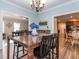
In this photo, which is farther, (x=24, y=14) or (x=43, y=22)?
(x=43, y=22)

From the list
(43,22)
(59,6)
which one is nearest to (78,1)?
(59,6)

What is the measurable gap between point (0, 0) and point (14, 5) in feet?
3.00

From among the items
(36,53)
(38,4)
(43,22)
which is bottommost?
(36,53)

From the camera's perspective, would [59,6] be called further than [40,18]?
No

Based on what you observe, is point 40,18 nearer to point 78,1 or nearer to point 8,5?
point 8,5

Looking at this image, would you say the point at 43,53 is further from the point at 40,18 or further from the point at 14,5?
the point at 40,18

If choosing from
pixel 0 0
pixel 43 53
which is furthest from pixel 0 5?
pixel 43 53

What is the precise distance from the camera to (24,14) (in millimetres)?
5785

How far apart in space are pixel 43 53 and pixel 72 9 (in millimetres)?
3434

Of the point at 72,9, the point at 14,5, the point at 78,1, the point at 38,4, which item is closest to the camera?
the point at 38,4

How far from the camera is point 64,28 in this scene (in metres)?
12.5

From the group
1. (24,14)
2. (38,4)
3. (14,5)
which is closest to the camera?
(38,4)

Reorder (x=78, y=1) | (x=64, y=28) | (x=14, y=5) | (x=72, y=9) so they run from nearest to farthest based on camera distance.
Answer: (x=78, y=1), (x=72, y=9), (x=14, y=5), (x=64, y=28)

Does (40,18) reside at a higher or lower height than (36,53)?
higher
